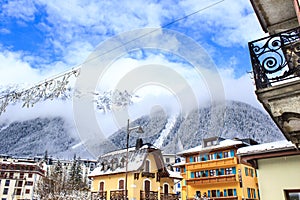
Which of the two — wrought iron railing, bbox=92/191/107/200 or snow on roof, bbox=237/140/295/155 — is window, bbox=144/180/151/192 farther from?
snow on roof, bbox=237/140/295/155

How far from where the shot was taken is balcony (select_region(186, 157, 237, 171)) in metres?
26.7

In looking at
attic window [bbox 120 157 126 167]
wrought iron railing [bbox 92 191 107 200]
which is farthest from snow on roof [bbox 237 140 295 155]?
wrought iron railing [bbox 92 191 107 200]

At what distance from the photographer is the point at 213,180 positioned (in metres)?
26.8

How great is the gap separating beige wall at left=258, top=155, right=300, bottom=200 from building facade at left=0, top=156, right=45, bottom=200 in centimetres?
5761

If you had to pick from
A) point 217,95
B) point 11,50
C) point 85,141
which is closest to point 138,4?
point 217,95

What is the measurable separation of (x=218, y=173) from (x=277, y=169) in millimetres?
22102

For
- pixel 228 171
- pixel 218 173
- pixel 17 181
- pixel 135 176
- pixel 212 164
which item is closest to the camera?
pixel 135 176

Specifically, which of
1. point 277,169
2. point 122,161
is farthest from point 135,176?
point 277,169

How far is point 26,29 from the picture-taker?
1012cm

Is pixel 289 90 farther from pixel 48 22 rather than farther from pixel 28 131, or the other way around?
pixel 28 131

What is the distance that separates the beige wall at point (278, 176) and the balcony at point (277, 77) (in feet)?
9.19

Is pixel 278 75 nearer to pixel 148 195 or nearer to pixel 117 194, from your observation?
pixel 117 194

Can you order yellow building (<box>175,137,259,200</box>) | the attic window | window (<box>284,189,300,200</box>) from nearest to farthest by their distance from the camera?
window (<box>284,189,300,200</box>), the attic window, yellow building (<box>175,137,259,200</box>)

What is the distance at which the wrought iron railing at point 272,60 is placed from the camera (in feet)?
11.7
